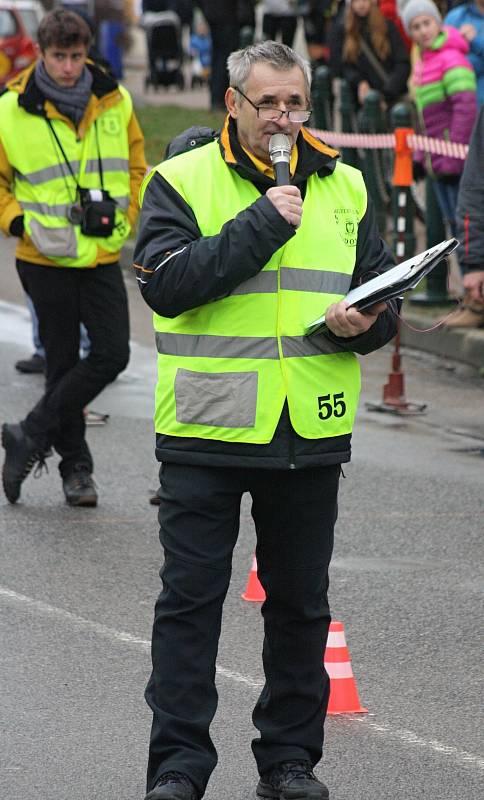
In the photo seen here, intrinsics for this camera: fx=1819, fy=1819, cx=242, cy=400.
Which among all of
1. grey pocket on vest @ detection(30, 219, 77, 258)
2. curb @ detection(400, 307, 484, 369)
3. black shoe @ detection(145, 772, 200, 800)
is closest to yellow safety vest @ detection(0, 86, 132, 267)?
grey pocket on vest @ detection(30, 219, 77, 258)

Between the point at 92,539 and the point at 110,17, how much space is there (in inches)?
904

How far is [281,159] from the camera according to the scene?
424 cm

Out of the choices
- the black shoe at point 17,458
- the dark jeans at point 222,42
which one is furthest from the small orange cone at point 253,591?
the dark jeans at point 222,42

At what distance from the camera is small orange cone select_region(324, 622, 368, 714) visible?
5332mm

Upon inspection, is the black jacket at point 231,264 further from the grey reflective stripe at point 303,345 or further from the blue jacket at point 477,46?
the blue jacket at point 477,46

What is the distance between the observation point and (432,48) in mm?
12219

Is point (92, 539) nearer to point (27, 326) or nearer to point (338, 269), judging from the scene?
point (338, 269)

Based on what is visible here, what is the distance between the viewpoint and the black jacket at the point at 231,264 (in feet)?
14.0

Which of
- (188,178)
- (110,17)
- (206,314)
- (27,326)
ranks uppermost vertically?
(188,178)

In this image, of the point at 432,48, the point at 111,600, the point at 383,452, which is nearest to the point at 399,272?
the point at 111,600

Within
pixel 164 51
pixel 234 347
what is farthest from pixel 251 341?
pixel 164 51

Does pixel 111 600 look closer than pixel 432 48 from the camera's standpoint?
Yes

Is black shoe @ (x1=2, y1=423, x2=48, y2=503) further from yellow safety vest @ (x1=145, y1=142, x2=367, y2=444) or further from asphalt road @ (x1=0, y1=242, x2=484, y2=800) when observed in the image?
yellow safety vest @ (x1=145, y1=142, x2=367, y2=444)

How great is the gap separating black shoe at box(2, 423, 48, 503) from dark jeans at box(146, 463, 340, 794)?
11.1 feet
